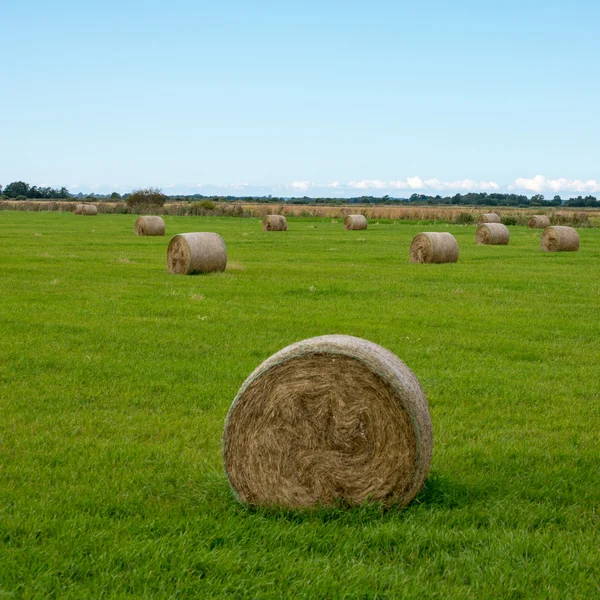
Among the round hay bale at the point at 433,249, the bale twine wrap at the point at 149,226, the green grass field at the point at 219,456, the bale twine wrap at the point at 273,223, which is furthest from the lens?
the bale twine wrap at the point at 273,223

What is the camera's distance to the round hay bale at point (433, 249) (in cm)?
2814

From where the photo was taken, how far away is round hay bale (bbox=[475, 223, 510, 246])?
39062 millimetres

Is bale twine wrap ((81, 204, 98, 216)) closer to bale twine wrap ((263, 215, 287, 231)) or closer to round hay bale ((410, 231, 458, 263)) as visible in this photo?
bale twine wrap ((263, 215, 287, 231))

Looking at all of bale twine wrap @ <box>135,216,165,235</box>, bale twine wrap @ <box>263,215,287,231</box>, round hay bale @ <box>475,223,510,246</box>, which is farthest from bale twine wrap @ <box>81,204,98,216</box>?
round hay bale @ <box>475,223,510,246</box>

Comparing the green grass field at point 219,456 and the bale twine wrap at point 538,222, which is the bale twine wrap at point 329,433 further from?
the bale twine wrap at point 538,222

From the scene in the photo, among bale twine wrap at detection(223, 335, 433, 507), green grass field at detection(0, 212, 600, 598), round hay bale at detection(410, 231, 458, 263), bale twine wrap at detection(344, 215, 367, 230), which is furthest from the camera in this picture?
bale twine wrap at detection(344, 215, 367, 230)

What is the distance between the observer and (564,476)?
25.0ft

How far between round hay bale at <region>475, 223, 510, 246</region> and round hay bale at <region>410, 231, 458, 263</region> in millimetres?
10808

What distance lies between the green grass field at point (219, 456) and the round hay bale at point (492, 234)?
19959 millimetres

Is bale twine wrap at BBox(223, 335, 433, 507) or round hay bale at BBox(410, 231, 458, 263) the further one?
round hay bale at BBox(410, 231, 458, 263)

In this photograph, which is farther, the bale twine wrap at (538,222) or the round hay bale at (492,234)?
the bale twine wrap at (538,222)

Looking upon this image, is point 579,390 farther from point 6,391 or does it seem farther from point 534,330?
point 6,391

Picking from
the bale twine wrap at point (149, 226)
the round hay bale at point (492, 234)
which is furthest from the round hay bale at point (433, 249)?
the bale twine wrap at point (149, 226)

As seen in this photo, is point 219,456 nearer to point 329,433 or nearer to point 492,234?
point 329,433
